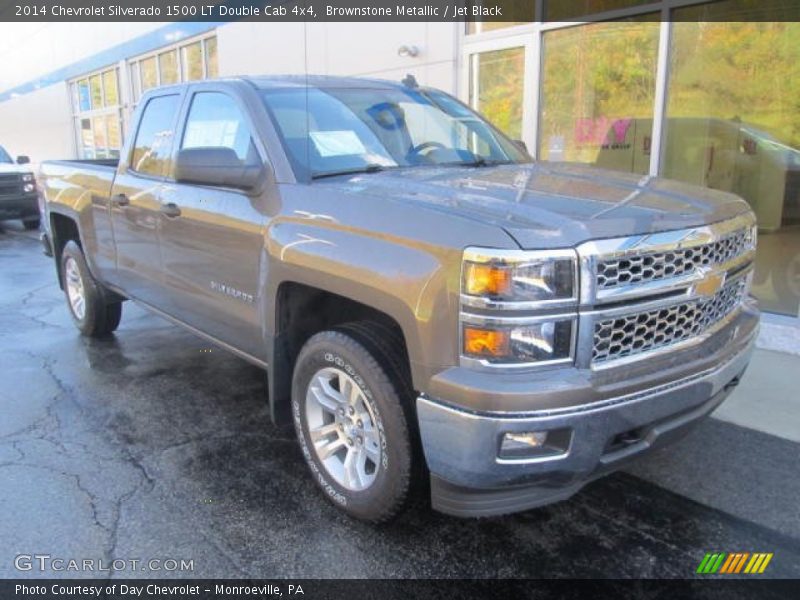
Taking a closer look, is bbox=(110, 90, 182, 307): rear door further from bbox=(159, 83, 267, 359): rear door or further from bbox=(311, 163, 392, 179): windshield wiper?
bbox=(311, 163, 392, 179): windshield wiper

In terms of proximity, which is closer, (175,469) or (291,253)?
(291,253)

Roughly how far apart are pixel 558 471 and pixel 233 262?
206cm

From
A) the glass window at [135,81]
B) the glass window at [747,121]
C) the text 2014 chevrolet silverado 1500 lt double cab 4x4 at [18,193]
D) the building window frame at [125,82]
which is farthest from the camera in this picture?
the glass window at [135,81]

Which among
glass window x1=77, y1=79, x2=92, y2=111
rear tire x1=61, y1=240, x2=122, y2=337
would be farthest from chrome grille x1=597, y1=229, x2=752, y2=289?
glass window x1=77, y1=79, x2=92, y2=111

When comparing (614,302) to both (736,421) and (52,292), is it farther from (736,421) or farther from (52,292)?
(52,292)

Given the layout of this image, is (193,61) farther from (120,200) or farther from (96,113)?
(120,200)

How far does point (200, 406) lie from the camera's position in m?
A: 4.44

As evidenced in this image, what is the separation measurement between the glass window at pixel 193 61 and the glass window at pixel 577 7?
9054mm

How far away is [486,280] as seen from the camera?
2283mm

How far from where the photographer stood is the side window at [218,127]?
359 centimetres

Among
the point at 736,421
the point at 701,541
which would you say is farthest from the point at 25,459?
the point at 736,421

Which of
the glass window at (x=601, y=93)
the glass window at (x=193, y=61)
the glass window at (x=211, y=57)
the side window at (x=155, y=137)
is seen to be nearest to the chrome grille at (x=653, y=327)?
the side window at (x=155, y=137)

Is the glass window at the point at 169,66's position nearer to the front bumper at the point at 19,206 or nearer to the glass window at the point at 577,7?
the front bumper at the point at 19,206

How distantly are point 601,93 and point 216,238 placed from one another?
5.23 meters
